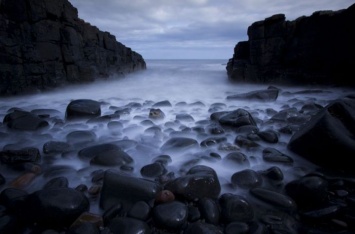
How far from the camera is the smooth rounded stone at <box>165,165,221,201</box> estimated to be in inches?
74.2

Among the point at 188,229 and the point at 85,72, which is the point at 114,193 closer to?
the point at 188,229

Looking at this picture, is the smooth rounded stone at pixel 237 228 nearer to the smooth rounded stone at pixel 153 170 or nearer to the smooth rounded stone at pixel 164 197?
the smooth rounded stone at pixel 164 197

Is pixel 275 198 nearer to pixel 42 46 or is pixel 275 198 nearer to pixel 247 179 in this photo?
pixel 247 179

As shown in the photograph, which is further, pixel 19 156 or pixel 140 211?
pixel 19 156

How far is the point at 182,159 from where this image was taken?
259cm

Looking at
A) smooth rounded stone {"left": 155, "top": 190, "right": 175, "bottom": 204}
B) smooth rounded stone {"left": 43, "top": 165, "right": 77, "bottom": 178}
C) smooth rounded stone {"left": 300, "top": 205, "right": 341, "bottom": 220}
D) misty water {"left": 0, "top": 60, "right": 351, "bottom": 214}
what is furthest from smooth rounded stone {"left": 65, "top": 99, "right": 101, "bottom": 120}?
smooth rounded stone {"left": 300, "top": 205, "right": 341, "bottom": 220}

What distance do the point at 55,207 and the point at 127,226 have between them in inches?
19.9

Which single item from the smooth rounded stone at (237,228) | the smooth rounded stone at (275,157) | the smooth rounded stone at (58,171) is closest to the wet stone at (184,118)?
the smooth rounded stone at (275,157)

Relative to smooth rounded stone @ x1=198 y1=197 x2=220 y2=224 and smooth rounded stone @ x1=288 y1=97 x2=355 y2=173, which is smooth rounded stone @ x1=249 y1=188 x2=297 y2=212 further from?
smooth rounded stone @ x1=288 y1=97 x2=355 y2=173

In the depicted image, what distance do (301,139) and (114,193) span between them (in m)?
1.91

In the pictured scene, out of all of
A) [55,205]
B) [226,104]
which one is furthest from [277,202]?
[226,104]

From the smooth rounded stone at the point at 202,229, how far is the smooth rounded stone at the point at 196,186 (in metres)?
0.30

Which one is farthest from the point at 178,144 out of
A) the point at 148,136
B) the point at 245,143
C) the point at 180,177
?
the point at 180,177

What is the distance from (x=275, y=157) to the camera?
2.48 m
